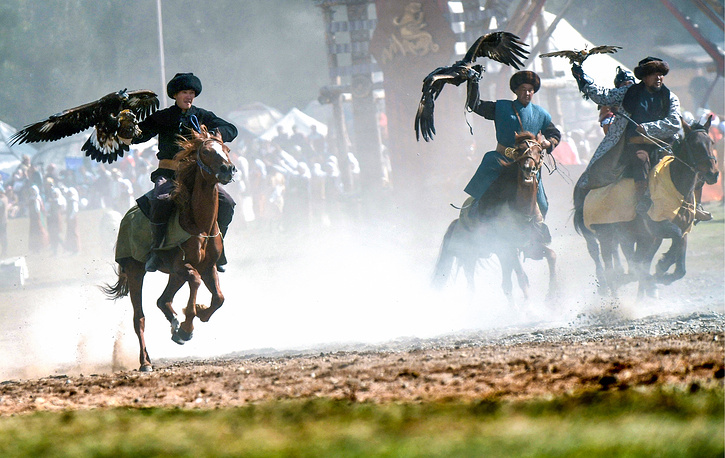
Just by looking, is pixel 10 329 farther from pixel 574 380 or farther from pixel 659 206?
pixel 574 380

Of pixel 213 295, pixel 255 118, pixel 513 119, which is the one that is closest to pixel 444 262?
pixel 513 119

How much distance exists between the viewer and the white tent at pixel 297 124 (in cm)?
3803

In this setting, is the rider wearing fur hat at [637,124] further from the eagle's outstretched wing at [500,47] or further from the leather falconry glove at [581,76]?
the eagle's outstretched wing at [500,47]

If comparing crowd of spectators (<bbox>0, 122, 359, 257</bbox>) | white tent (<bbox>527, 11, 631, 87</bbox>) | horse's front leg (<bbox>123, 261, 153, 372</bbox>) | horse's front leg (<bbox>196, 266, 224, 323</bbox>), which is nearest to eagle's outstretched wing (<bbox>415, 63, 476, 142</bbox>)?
horse's front leg (<bbox>196, 266, 224, 323</bbox>)

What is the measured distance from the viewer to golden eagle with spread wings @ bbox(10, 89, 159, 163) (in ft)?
28.0

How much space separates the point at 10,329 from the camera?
1418 centimetres

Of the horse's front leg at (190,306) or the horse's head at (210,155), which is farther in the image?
the horse's front leg at (190,306)

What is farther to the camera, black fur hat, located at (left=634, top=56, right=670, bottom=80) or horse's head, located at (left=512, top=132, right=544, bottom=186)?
black fur hat, located at (left=634, top=56, right=670, bottom=80)

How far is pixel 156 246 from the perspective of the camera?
8.69 m

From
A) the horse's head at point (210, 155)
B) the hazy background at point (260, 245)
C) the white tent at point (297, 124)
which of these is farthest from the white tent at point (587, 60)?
the horse's head at point (210, 155)

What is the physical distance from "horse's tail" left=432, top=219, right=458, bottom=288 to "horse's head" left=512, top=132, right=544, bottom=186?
155 cm

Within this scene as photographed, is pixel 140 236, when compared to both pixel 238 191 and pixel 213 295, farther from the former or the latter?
pixel 238 191

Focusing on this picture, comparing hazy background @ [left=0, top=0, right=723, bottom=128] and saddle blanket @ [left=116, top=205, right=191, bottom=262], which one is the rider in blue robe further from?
hazy background @ [left=0, top=0, right=723, bottom=128]

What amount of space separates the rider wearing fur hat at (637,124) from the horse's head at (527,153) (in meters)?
1.09
